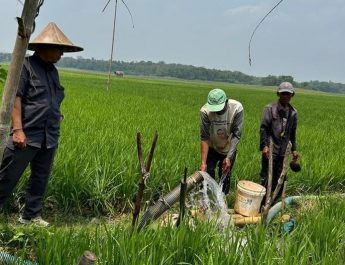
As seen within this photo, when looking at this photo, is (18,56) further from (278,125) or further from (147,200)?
(278,125)

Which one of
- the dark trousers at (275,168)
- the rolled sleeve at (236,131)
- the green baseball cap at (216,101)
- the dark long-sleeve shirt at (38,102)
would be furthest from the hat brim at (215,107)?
the dark long-sleeve shirt at (38,102)

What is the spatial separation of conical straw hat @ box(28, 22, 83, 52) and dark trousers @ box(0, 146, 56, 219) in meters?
0.75

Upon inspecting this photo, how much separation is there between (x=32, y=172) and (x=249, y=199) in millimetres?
1799

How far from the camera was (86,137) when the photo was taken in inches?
225

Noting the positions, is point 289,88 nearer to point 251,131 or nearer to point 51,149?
point 51,149

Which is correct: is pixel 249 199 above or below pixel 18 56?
below

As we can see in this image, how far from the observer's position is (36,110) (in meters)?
3.31

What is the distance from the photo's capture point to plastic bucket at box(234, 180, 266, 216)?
13.0 feet

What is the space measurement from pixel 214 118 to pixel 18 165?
1.70 meters

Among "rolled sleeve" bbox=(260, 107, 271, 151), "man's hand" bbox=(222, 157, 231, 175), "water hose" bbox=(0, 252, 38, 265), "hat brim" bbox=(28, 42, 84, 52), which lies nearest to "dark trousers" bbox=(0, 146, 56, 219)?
"hat brim" bbox=(28, 42, 84, 52)

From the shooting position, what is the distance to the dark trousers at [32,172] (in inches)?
129

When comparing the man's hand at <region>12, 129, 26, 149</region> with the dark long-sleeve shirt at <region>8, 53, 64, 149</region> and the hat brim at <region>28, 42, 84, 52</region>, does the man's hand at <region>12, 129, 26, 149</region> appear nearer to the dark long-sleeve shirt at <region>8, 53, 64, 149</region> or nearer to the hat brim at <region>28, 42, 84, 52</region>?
the dark long-sleeve shirt at <region>8, 53, 64, 149</region>

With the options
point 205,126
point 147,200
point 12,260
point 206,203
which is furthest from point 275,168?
point 12,260

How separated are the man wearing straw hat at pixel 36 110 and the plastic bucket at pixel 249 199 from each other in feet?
5.41
